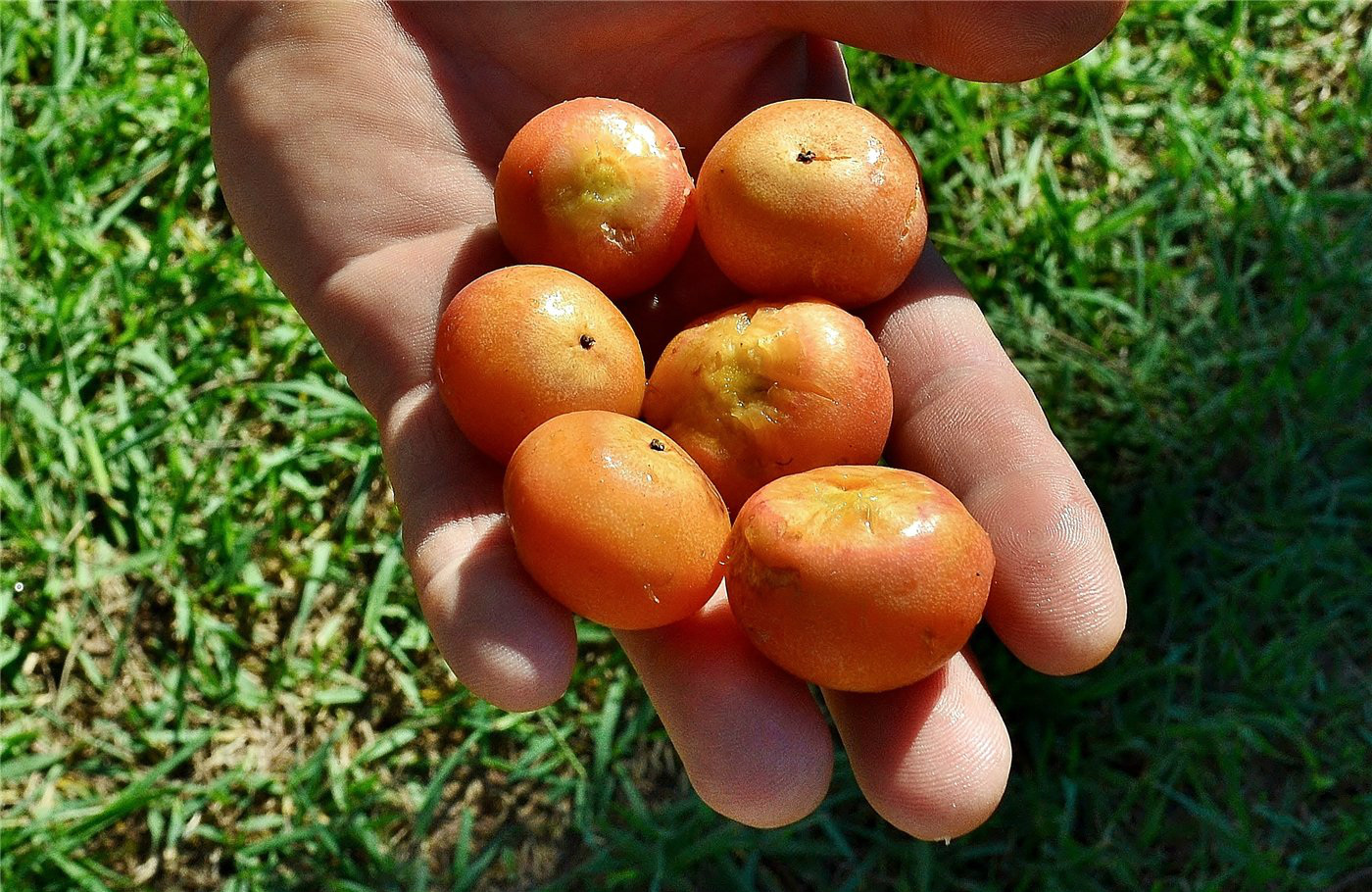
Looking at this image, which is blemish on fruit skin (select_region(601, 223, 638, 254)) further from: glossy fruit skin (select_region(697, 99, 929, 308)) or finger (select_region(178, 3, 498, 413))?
finger (select_region(178, 3, 498, 413))

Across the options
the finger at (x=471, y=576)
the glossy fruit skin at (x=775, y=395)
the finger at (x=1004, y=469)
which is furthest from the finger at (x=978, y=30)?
the finger at (x=471, y=576)

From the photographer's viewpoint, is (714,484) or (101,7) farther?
(101,7)

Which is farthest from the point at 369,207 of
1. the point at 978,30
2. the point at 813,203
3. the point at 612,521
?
the point at 978,30

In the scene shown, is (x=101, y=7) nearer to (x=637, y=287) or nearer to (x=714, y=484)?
(x=637, y=287)

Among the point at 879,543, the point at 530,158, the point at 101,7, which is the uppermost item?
the point at 530,158

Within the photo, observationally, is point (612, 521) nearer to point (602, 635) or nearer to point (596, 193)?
point (596, 193)

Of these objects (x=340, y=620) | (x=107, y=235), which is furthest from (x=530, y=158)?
(x=107, y=235)

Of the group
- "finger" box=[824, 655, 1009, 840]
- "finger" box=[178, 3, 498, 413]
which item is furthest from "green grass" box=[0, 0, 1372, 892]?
"finger" box=[824, 655, 1009, 840]
